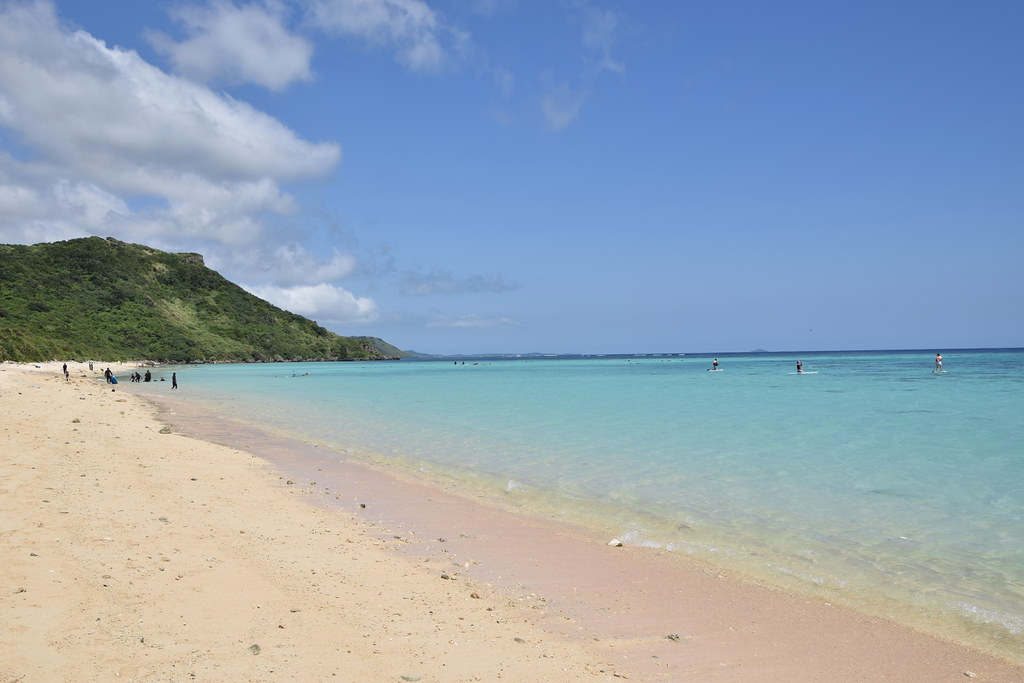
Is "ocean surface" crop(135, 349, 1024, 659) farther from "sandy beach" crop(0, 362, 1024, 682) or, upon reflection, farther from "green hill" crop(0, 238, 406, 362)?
"green hill" crop(0, 238, 406, 362)

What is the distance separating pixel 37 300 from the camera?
101 meters

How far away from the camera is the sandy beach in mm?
4562

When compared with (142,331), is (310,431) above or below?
below

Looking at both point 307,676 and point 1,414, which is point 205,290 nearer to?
point 1,414

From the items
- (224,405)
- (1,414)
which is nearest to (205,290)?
(224,405)

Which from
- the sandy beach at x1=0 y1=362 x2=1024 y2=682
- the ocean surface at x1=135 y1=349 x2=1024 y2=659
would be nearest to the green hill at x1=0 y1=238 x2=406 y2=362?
the ocean surface at x1=135 y1=349 x2=1024 y2=659

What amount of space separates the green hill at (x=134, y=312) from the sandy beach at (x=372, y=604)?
6231 cm

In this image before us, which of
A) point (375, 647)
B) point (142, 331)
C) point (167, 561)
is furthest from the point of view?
point (142, 331)

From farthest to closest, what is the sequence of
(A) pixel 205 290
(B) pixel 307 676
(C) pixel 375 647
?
(A) pixel 205 290 < (C) pixel 375 647 < (B) pixel 307 676

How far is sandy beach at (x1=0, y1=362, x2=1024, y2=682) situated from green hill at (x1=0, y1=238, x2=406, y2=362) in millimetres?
62315

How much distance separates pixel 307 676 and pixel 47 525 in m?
4.93

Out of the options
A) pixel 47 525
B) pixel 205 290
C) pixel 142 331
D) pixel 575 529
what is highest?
pixel 205 290

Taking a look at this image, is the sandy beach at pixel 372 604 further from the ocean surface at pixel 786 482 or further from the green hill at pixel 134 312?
the green hill at pixel 134 312

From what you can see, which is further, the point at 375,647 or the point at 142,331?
the point at 142,331
